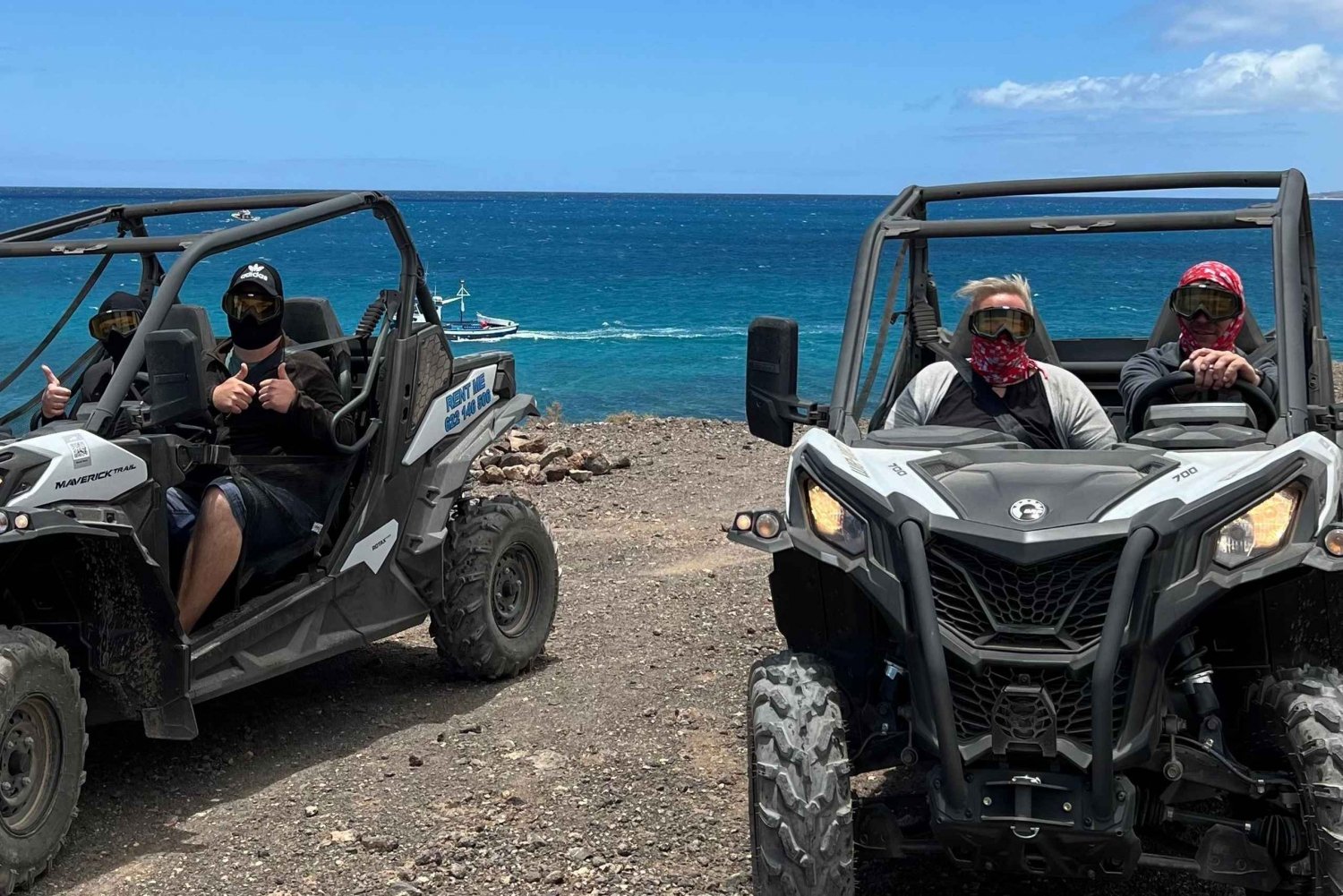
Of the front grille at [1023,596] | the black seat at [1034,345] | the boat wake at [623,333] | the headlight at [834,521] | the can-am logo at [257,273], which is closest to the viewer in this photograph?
the front grille at [1023,596]

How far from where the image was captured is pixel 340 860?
16.7ft

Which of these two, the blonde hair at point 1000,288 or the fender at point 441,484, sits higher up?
the blonde hair at point 1000,288

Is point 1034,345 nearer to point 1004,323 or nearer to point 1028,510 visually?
point 1004,323

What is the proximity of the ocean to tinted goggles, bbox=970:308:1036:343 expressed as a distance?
125 cm

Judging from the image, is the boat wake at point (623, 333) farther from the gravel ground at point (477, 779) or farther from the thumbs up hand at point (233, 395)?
the thumbs up hand at point (233, 395)

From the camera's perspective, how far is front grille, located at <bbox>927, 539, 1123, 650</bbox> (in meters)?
3.88

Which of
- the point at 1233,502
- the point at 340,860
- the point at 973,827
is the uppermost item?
the point at 1233,502

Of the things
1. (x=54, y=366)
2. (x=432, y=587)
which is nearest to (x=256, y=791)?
(x=432, y=587)

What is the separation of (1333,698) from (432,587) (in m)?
3.99

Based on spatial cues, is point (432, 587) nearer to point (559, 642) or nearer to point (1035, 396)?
point (559, 642)

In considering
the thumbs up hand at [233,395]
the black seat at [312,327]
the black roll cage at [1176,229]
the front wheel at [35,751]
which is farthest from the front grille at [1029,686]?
the black seat at [312,327]

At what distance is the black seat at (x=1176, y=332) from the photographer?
585 centimetres

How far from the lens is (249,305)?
6062 mm

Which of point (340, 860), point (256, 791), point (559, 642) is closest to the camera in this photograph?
point (340, 860)
